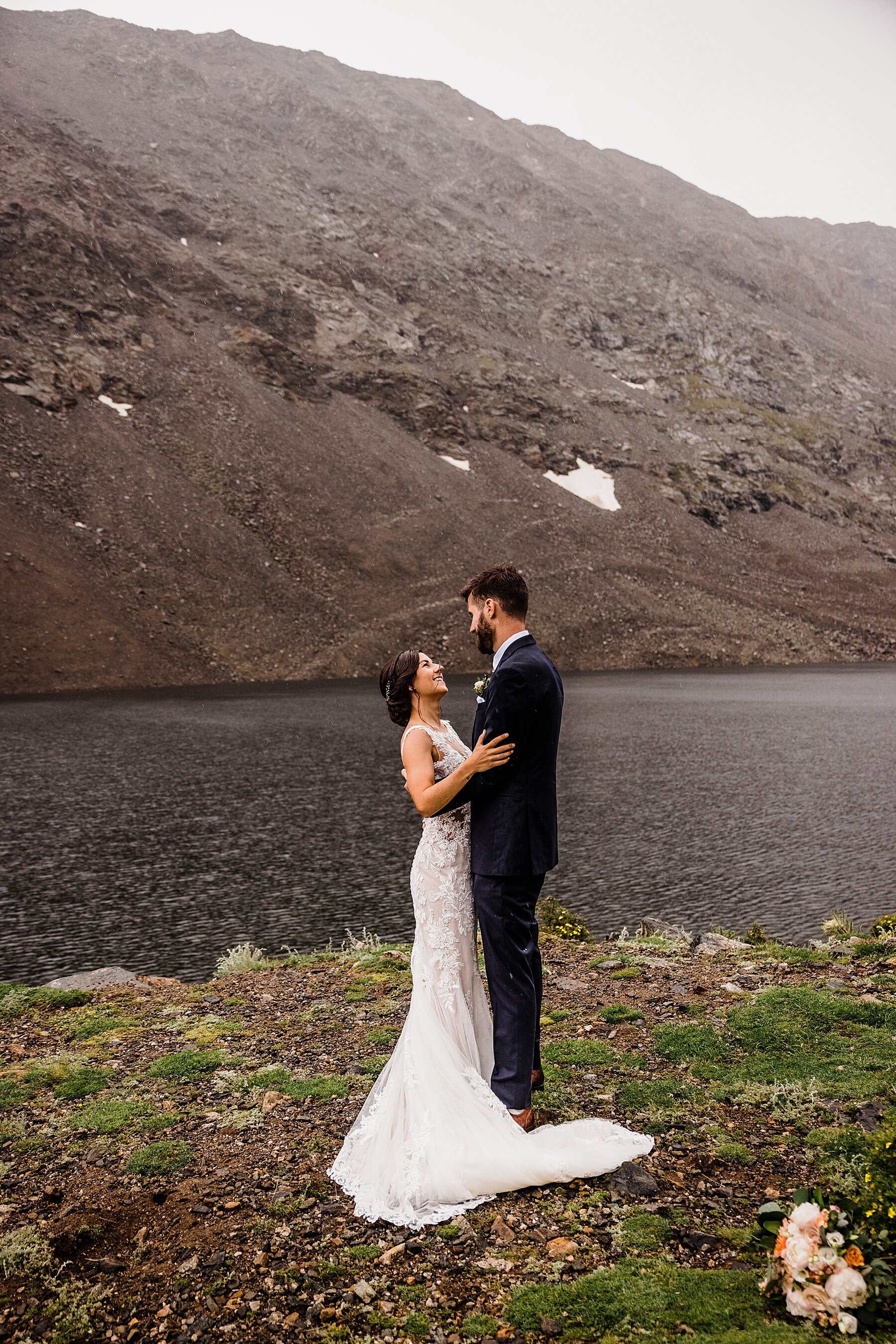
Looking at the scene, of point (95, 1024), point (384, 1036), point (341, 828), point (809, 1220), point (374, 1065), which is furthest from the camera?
point (341, 828)

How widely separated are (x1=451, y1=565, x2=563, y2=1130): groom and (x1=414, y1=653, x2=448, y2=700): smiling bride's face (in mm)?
328

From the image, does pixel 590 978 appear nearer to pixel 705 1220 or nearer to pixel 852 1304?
pixel 705 1220

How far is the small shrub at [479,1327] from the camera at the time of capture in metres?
3.72

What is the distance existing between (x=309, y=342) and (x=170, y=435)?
26.1 meters

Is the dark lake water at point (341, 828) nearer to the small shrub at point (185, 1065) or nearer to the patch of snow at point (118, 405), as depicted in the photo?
the small shrub at point (185, 1065)

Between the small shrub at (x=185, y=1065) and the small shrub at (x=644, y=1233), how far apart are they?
4.01 meters

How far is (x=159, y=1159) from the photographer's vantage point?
5477 millimetres

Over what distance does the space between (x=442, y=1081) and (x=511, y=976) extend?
0.71 meters

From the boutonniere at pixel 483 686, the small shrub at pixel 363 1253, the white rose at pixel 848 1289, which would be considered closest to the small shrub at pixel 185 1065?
the small shrub at pixel 363 1253

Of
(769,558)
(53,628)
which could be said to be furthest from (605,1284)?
(769,558)

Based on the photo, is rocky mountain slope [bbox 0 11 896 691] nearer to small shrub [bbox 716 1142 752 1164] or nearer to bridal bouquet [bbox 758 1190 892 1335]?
small shrub [bbox 716 1142 752 1164]

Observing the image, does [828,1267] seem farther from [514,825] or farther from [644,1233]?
[514,825]

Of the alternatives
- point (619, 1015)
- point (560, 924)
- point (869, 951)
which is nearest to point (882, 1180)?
point (619, 1015)

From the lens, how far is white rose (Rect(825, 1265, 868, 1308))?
3.30 m
